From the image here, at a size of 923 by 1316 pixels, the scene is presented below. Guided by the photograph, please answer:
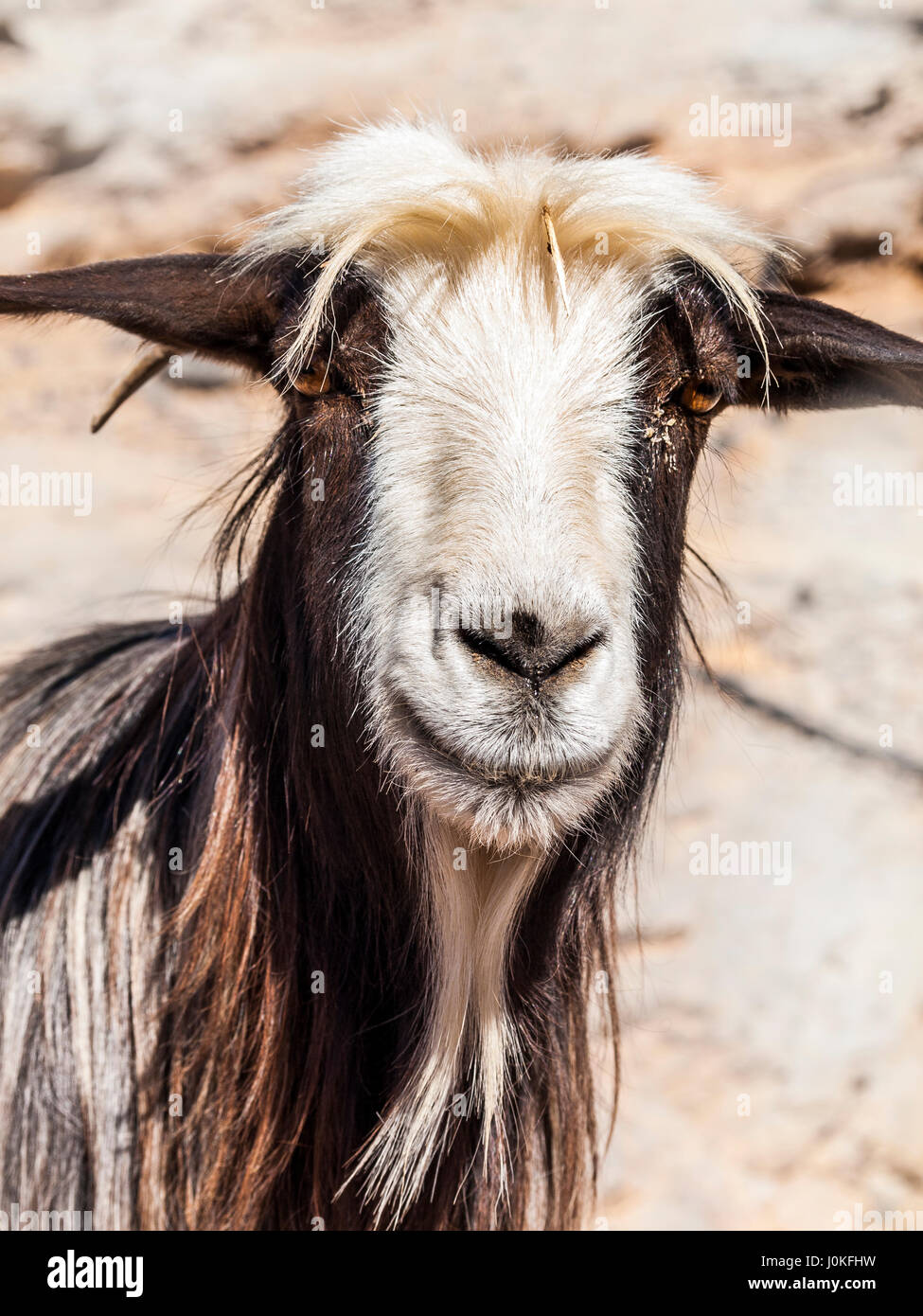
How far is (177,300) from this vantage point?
2.47m

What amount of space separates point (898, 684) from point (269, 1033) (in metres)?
3.73

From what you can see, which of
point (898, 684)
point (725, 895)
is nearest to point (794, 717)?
point (898, 684)

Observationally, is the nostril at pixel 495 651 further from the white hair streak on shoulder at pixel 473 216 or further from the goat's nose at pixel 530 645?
the white hair streak on shoulder at pixel 473 216

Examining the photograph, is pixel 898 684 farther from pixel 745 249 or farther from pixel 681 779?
pixel 745 249

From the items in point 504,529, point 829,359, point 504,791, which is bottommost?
point 504,791

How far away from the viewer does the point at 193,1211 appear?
2.68m

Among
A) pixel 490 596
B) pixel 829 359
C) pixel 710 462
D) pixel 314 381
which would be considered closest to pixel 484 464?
pixel 490 596

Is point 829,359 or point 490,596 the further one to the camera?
point 829,359

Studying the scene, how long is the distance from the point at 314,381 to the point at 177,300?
30 centimetres

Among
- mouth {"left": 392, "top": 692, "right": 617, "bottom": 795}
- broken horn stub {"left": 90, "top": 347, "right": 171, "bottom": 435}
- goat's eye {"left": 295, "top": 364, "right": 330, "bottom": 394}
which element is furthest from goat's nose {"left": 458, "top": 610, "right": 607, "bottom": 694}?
broken horn stub {"left": 90, "top": 347, "right": 171, "bottom": 435}

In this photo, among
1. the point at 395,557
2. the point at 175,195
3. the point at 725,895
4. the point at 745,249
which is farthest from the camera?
the point at 175,195

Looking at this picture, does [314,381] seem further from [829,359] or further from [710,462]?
[710,462]

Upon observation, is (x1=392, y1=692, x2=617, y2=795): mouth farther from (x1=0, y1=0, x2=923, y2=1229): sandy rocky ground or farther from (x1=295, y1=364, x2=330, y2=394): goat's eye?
(x1=0, y1=0, x2=923, y2=1229): sandy rocky ground

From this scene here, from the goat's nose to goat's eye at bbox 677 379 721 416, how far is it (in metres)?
0.66
